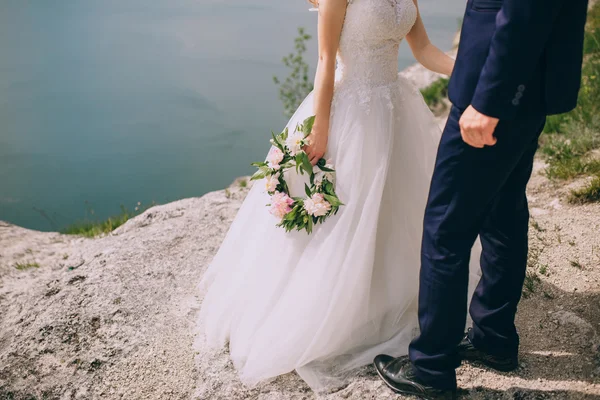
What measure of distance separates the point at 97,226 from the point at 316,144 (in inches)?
139

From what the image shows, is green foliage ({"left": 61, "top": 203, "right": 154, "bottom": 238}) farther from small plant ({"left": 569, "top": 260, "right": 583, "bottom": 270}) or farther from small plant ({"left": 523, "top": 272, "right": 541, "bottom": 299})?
small plant ({"left": 569, "top": 260, "right": 583, "bottom": 270})

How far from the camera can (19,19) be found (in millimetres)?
11195

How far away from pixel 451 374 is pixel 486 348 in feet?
0.89

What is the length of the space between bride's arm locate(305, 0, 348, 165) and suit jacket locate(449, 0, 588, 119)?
0.62 metres

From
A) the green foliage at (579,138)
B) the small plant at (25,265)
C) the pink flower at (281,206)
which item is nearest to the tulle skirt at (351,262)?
the pink flower at (281,206)

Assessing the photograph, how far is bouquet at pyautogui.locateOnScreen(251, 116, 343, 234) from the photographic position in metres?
2.06

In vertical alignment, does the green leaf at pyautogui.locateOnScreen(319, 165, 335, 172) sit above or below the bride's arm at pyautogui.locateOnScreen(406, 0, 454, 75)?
below

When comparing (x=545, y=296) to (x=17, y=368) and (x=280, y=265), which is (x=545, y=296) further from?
(x=17, y=368)

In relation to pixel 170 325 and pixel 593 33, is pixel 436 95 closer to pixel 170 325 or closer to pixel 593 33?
pixel 593 33

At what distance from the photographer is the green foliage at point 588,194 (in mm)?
3197

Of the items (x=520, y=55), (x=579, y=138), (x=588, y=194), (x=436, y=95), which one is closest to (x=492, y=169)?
(x=520, y=55)

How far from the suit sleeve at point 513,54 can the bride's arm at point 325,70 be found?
0.76 meters

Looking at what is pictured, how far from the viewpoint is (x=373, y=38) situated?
6.50 feet

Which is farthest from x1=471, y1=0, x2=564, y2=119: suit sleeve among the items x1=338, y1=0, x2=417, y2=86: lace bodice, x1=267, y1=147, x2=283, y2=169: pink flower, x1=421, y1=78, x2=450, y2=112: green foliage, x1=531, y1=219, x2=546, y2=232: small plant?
x1=421, y1=78, x2=450, y2=112: green foliage
